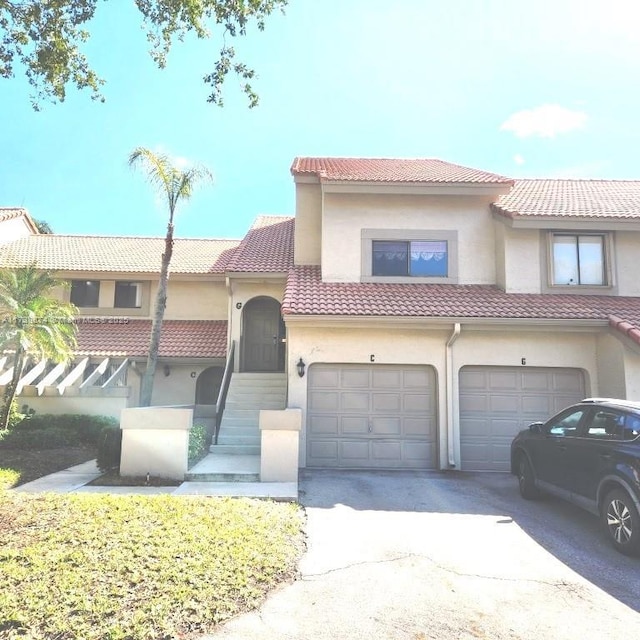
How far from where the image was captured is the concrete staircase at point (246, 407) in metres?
10.7

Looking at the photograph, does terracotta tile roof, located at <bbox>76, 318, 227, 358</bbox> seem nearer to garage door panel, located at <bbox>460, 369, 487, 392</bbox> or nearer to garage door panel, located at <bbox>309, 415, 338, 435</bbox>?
garage door panel, located at <bbox>309, 415, 338, 435</bbox>

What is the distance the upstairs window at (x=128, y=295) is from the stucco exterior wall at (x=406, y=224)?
8198 mm

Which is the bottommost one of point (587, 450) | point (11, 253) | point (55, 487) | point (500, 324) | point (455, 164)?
point (55, 487)

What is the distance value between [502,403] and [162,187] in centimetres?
1043

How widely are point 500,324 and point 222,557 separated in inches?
325

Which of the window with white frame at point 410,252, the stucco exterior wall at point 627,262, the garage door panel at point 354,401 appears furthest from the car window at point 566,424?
the stucco exterior wall at point 627,262

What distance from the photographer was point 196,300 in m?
16.8

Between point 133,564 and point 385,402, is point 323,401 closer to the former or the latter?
point 385,402

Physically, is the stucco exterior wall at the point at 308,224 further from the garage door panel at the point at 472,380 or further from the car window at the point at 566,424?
the car window at the point at 566,424

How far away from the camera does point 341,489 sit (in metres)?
8.48

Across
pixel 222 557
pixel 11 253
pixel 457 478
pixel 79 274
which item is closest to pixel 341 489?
pixel 457 478

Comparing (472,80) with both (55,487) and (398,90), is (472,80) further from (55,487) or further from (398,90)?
(55,487)

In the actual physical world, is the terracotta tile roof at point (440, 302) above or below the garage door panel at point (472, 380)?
above

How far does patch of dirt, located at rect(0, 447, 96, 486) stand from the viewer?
930 centimetres
